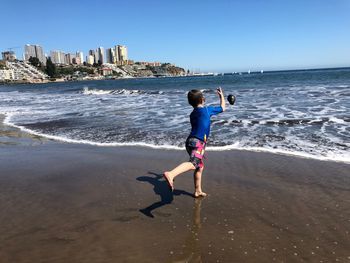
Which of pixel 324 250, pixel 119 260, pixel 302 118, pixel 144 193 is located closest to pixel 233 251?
pixel 324 250

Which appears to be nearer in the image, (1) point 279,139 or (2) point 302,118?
(1) point 279,139

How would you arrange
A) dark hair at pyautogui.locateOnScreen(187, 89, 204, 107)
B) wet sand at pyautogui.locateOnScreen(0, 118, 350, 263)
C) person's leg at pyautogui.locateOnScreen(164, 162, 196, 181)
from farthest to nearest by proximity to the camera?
dark hair at pyautogui.locateOnScreen(187, 89, 204, 107), person's leg at pyautogui.locateOnScreen(164, 162, 196, 181), wet sand at pyautogui.locateOnScreen(0, 118, 350, 263)

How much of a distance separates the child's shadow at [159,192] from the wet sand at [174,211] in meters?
0.02

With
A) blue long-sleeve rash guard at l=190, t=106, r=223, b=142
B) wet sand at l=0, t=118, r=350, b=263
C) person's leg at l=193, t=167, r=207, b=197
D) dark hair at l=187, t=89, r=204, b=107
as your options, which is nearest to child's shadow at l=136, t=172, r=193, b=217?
wet sand at l=0, t=118, r=350, b=263

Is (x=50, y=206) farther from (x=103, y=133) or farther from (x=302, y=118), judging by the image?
(x=302, y=118)

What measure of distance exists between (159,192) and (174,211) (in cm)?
77

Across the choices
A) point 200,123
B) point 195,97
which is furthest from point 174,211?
point 195,97

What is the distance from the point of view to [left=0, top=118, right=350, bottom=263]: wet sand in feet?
11.1

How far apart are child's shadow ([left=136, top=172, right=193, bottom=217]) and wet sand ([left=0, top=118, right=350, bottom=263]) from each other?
0.06 ft

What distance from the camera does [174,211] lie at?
173 inches

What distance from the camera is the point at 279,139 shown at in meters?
8.54

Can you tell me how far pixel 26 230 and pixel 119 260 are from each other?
55.1 inches

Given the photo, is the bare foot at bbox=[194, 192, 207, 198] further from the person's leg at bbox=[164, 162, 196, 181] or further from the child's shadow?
the person's leg at bbox=[164, 162, 196, 181]

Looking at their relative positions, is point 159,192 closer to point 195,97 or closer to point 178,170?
point 178,170
